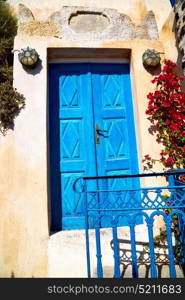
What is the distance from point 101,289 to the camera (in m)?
1.90

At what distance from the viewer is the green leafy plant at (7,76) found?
341 centimetres

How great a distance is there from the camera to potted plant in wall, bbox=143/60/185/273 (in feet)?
11.3

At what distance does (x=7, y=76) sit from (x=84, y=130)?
141 centimetres

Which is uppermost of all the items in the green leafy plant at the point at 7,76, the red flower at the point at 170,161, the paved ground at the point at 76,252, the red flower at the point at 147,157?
the green leafy plant at the point at 7,76

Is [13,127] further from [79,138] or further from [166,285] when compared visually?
[166,285]

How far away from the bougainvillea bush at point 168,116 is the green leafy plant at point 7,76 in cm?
197

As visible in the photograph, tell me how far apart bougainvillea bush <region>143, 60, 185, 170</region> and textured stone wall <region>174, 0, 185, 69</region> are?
274mm

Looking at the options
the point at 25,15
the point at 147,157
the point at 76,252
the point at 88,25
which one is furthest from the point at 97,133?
the point at 25,15

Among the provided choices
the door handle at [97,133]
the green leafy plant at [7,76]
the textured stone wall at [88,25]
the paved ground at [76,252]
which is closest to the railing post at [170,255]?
the paved ground at [76,252]

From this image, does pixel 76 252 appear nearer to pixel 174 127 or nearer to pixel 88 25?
pixel 174 127

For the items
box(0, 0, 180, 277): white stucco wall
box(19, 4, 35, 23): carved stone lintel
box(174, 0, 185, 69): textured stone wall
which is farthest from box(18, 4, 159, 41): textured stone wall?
box(174, 0, 185, 69): textured stone wall

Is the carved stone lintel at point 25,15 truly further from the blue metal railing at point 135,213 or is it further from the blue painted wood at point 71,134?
the blue metal railing at point 135,213

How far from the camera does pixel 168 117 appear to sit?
3.60 meters

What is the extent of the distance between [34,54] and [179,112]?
2.33 meters
